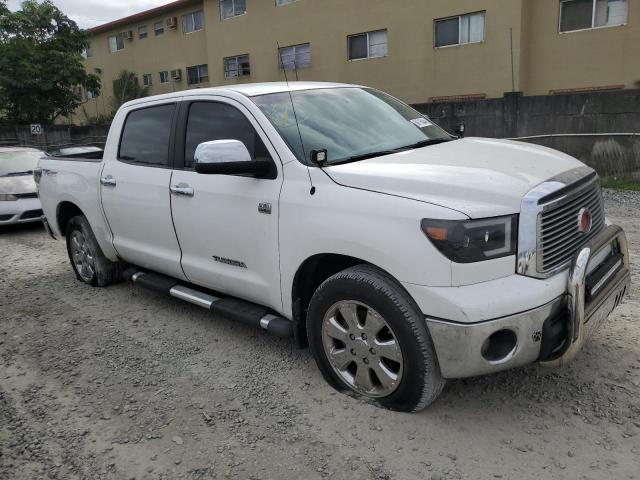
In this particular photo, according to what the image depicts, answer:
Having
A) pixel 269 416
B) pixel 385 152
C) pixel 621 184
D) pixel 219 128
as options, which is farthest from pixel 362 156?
pixel 621 184

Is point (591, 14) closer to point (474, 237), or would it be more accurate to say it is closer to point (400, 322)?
point (474, 237)

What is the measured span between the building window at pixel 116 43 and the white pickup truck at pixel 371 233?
1220 inches

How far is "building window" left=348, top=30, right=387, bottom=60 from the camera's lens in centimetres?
1948

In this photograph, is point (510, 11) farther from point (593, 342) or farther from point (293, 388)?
point (293, 388)

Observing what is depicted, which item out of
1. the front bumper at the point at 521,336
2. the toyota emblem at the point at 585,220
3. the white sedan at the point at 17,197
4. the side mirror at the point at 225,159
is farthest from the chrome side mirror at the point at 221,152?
the white sedan at the point at 17,197

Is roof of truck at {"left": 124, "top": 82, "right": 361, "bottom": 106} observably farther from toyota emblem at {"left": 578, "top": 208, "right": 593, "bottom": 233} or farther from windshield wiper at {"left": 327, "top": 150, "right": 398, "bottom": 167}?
toyota emblem at {"left": 578, "top": 208, "right": 593, "bottom": 233}

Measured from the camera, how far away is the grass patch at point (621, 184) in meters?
9.35

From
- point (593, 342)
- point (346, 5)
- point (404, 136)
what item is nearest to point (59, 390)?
point (404, 136)

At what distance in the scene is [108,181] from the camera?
16.2 feet

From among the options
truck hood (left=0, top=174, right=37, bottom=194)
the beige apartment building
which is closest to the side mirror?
truck hood (left=0, top=174, right=37, bottom=194)

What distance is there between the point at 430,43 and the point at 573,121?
903cm

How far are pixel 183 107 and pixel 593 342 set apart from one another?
11.2 feet

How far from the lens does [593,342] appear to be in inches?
149

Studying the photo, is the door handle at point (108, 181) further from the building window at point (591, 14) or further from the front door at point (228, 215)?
the building window at point (591, 14)
